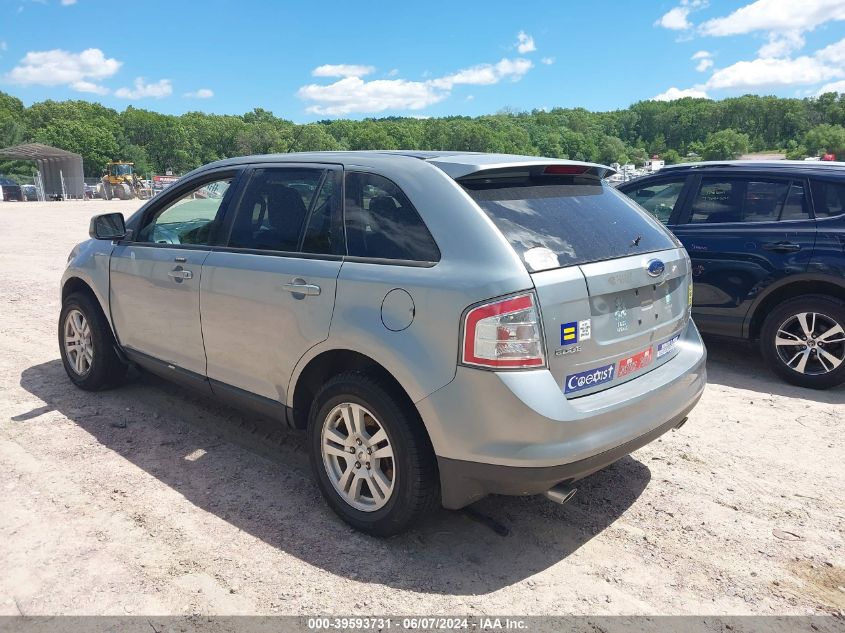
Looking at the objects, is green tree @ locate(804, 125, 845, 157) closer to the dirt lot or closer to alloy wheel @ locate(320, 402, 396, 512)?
the dirt lot

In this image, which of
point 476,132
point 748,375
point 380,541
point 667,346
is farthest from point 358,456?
point 476,132

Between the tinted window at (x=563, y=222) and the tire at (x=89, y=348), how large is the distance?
3.32m

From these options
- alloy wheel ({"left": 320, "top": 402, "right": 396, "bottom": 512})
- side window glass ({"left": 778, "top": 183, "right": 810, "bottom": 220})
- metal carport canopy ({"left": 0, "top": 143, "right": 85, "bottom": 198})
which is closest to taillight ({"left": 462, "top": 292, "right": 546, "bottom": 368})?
alloy wheel ({"left": 320, "top": 402, "right": 396, "bottom": 512})

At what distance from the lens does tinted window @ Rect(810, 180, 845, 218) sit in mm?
5312

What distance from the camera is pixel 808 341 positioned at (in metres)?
5.37

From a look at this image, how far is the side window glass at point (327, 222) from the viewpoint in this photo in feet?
10.8

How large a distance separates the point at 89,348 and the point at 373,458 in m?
3.10

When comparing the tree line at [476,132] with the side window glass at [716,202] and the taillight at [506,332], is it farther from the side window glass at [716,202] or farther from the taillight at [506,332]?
the taillight at [506,332]

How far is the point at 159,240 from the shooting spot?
14.6ft

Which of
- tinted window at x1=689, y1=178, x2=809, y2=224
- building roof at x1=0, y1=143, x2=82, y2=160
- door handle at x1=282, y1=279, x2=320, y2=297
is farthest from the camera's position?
building roof at x1=0, y1=143, x2=82, y2=160

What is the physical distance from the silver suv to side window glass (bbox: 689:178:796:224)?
8.78 feet

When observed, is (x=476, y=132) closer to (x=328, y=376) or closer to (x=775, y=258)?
(x=775, y=258)

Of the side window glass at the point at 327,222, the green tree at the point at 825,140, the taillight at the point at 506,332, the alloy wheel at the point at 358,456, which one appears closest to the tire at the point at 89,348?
the side window glass at the point at 327,222

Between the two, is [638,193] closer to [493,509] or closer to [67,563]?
[493,509]
